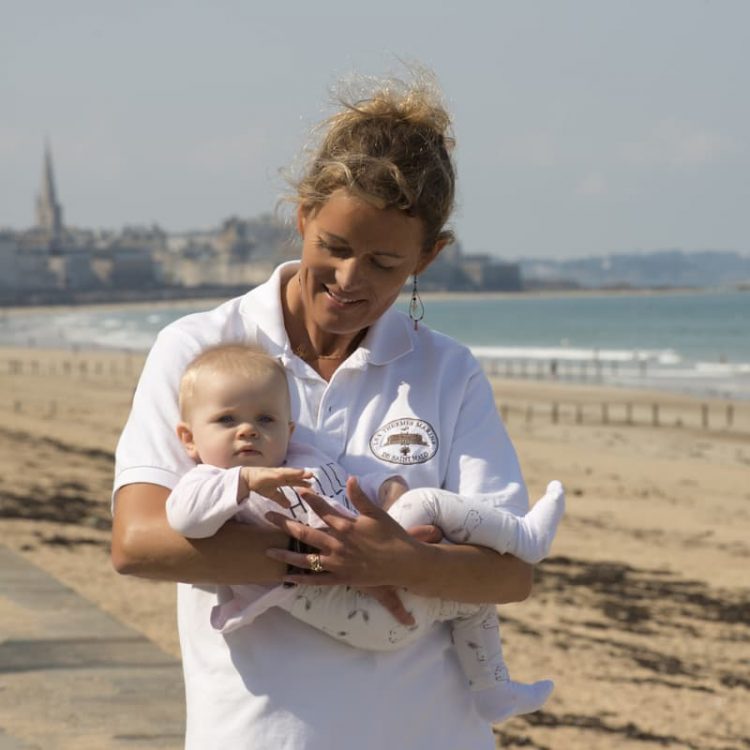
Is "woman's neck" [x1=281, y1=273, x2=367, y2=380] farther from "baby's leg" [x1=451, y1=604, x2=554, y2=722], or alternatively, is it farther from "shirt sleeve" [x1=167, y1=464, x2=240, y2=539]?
"baby's leg" [x1=451, y1=604, x2=554, y2=722]

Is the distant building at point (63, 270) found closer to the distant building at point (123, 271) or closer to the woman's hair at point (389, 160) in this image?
the distant building at point (123, 271)

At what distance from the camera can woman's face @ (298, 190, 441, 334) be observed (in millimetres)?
2107

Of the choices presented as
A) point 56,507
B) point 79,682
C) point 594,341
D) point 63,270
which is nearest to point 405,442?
point 79,682

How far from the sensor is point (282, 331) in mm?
2270

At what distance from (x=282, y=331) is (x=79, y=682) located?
2.54m

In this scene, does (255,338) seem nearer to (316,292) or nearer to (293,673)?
(316,292)

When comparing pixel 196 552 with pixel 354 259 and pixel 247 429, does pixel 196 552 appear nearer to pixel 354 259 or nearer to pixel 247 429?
pixel 247 429

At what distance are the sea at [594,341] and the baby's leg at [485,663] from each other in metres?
19.4

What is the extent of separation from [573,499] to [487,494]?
44.6 ft

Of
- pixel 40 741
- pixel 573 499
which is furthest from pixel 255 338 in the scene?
pixel 573 499

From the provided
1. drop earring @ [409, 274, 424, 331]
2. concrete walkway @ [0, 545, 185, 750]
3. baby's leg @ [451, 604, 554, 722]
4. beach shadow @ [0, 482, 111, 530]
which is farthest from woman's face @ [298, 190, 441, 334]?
beach shadow @ [0, 482, 111, 530]

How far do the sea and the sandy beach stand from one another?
18.3ft

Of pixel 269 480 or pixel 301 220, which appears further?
pixel 301 220

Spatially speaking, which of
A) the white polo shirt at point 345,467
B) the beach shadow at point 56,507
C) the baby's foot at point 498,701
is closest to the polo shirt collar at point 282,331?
the white polo shirt at point 345,467
